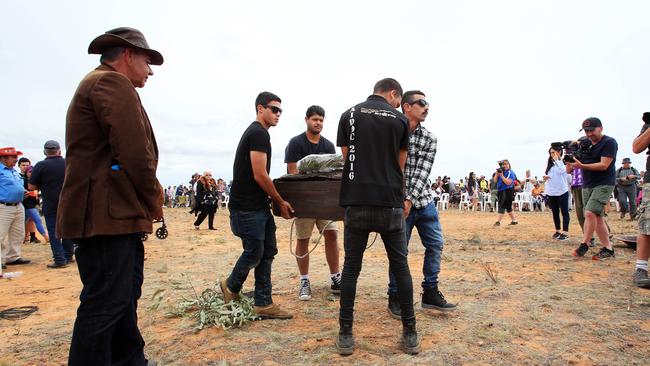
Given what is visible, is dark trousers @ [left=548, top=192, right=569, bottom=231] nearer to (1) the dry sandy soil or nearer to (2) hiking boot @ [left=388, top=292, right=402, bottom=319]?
(1) the dry sandy soil

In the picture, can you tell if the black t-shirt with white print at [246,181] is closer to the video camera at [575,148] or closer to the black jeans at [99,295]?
the black jeans at [99,295]

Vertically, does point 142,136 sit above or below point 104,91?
below

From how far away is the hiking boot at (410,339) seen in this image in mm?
3077

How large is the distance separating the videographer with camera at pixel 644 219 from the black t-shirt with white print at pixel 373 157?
343 centimetres

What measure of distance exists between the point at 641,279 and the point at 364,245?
3.85 metres

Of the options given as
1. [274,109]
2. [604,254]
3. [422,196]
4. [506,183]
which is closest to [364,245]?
[422,196]

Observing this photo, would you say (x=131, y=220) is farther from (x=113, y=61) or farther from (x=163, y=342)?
(x=163, y=342)

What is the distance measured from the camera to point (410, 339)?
123 inches

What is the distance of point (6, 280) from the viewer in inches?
252

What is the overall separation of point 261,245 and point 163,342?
1187 mm

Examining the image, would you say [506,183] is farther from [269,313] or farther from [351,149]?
[351,149]

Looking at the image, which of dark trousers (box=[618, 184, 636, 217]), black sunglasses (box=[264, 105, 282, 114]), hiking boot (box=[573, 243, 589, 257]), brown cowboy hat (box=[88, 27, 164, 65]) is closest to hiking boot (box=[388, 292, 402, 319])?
black sunglasses (box=[264, 105, 282, 114])

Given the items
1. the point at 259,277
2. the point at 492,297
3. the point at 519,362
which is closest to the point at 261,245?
the point at 259,277

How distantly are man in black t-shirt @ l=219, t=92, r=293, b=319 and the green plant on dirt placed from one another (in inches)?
3.3
